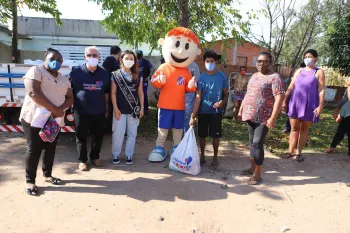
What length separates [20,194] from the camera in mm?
3348

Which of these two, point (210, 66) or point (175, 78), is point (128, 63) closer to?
point (175, 78)

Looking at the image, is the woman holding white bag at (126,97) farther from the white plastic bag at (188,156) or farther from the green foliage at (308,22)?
the green foliage at (308,22)

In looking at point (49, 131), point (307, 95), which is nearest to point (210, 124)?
point (307, 95)

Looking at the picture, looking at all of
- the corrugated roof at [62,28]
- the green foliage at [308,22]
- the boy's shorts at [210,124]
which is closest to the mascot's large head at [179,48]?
the boy's shorts at [210,124]

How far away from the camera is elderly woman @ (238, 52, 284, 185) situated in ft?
11.9

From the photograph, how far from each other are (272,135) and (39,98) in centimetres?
512

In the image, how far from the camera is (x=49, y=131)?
10.7ft

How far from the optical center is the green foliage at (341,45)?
1119cm

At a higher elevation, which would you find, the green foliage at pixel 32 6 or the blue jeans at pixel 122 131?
the green foliage at pixel 32 6

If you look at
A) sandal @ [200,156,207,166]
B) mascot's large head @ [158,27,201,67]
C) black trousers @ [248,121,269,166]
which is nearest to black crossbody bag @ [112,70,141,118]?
mascot's large head @ [158,27,201,67]

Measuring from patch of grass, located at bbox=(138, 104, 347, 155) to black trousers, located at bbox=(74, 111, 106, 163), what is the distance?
1.86 metres

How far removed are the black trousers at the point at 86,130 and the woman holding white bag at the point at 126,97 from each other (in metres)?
0.24

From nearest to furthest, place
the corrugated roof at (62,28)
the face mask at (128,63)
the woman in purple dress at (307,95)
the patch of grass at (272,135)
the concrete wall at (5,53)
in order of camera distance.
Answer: the face mask at (128,63) < the woman in purple dress at (307,95) < the patch of grass at (272,135) < the concrete wall at (5,53) < the corrugated roof at (62,28)

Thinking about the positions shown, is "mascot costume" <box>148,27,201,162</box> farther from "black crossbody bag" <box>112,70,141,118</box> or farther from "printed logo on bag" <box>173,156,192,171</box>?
"printed logo on bag" <box>173,156,192,171</box>
